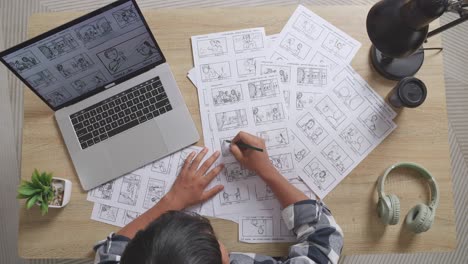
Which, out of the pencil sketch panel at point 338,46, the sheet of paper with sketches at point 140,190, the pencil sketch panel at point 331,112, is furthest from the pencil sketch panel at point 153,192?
the pencil sketch panel at point 338,46

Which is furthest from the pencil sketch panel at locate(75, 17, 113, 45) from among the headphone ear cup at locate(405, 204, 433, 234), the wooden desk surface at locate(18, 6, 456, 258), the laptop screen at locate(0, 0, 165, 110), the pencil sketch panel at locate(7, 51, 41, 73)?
the headphone ear cup at locate(405, 204, 433, 234)

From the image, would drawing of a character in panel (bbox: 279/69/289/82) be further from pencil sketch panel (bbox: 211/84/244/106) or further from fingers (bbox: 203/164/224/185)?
fingers (bbox: 203/164/224/185)

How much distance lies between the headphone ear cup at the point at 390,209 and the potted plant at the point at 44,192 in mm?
710

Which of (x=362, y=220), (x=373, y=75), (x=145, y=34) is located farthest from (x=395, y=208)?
Result: (x=145, y=34)

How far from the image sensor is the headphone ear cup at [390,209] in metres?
0.85

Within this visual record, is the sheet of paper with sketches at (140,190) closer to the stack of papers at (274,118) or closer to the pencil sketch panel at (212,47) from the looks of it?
the stack of papers at (274,118)

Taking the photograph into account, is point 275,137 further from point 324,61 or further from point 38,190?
point 38,190

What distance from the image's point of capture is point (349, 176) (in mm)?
913

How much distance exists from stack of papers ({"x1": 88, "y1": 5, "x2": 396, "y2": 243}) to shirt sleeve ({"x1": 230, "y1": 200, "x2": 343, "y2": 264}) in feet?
0.14

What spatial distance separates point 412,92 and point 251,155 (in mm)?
386

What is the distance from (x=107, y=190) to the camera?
3.03ft

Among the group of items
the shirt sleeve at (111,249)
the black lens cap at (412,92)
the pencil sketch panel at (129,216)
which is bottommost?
the shirt sleeve at (111,249)

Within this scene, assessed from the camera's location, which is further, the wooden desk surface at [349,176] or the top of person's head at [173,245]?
the wooden desk surface at [349,176]

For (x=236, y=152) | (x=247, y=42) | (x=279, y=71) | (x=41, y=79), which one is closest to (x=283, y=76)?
(x=279, y=71)
